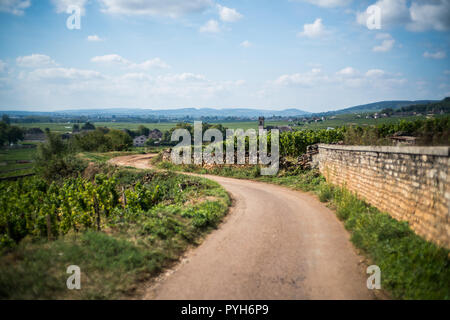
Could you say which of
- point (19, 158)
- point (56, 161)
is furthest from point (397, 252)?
point (19, 158)

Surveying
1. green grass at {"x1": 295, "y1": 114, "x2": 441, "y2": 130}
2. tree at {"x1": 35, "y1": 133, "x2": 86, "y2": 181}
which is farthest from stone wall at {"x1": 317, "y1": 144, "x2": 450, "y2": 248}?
tree at {"x1": 35, "y1": 133, "x2": 86, "y2": 181}

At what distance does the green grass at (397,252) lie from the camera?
480 cm

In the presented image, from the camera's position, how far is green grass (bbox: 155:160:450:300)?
15.8 ft

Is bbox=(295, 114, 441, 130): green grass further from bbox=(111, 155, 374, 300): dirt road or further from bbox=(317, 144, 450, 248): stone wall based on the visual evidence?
bbox=(111, 155, 374, 300): dirt road

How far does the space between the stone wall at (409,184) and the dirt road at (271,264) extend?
1.68 metres

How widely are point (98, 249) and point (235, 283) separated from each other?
134 inches

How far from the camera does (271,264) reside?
6.41 metres

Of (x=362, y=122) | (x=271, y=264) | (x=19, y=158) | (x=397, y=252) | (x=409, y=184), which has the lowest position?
(x=271, y=264)

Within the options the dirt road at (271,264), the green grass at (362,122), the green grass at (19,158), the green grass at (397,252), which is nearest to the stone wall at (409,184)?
the green grass at (397,252)

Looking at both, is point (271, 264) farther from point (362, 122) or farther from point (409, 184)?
point (362, 122)

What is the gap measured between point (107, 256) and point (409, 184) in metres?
7.97

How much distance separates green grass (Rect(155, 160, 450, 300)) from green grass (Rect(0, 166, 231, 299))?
4797 millimetres

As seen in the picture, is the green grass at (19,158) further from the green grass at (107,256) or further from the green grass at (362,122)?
the green grass at (362,122)

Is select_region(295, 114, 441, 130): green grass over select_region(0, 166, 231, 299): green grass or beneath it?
over
